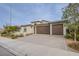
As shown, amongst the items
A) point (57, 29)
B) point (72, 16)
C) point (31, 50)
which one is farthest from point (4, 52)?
point (72, 16)

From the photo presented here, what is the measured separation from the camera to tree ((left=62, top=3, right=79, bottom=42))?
139 inches

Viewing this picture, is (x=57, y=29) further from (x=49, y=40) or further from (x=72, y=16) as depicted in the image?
(x=72, y=16)

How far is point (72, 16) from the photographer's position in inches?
139

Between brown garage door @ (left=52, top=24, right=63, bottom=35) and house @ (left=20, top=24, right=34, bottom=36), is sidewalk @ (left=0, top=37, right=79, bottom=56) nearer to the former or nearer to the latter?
house @ (left=20, top=24, right=34, bottom=36)

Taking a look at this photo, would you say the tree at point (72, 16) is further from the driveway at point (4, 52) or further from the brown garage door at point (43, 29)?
the driveway at point (4, 52)

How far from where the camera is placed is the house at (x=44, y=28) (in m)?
3.62

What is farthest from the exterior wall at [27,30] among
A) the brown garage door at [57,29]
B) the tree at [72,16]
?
the tree at [72,16]

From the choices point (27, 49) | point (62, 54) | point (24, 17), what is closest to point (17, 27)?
point (24, 17)

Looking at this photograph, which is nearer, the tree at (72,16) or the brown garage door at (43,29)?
the tree at (72,16)

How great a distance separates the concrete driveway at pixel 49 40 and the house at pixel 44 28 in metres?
0.08

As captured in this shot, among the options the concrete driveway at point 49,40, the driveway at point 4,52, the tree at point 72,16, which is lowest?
the driveway at point 4,52

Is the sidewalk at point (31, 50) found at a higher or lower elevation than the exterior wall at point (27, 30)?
lower

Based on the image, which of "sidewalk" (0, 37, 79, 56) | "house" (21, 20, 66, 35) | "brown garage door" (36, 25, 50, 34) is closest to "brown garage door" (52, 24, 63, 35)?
"house" (21, 20, 66, 35)

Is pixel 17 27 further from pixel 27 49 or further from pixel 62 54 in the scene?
pixel 62 54
